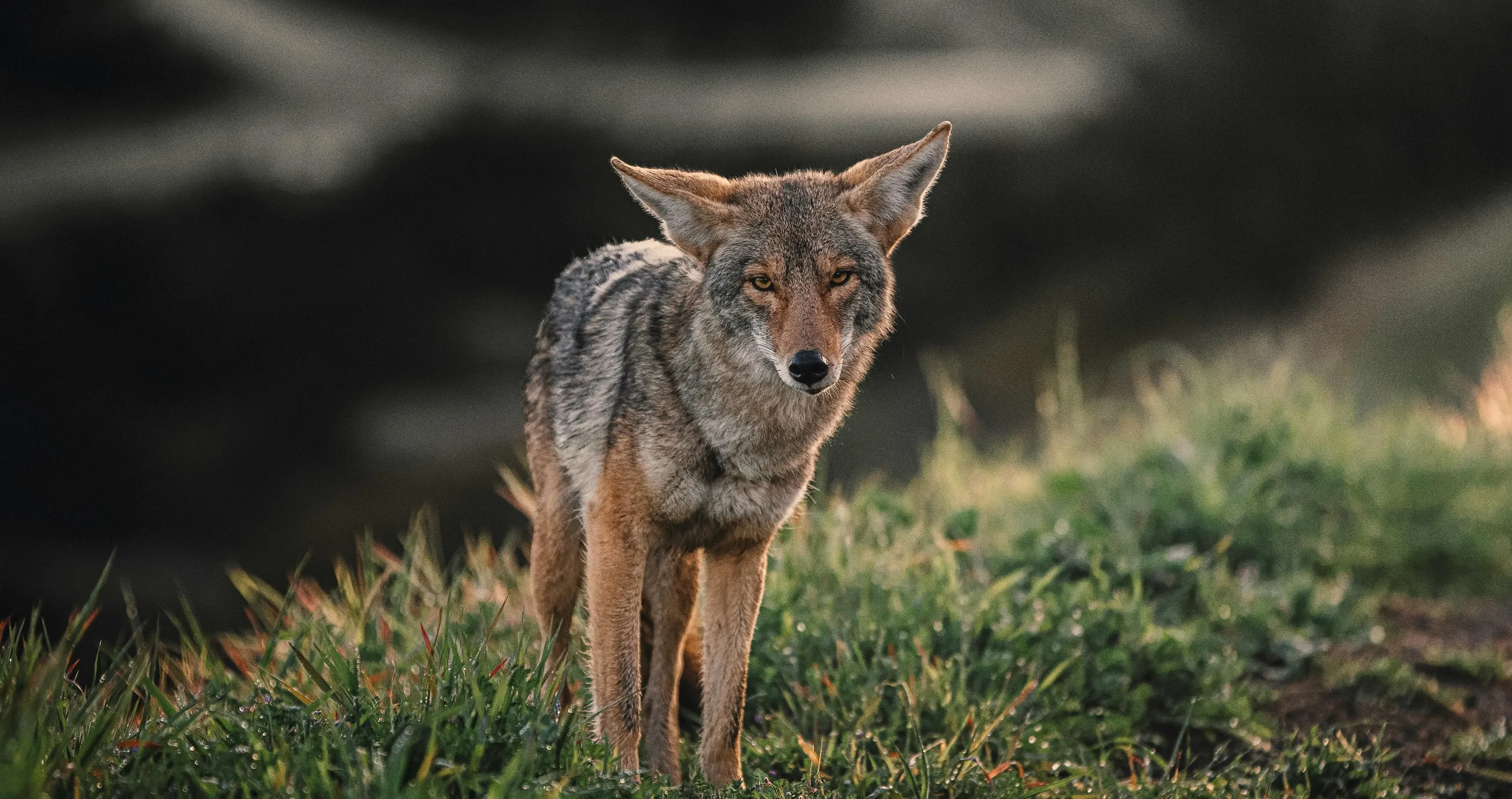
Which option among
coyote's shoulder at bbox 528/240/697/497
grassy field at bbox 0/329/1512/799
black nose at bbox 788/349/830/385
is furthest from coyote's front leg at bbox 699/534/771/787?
black nose at bbox 788/349/830/385

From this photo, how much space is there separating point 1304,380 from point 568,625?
232 inches

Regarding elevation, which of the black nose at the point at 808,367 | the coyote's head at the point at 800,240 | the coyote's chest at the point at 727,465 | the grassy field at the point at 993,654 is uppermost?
the coyote's head at the point at 800,240

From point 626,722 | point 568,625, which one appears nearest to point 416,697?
point 626,722

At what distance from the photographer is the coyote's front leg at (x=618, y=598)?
400 centimetres

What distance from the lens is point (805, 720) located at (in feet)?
14.7

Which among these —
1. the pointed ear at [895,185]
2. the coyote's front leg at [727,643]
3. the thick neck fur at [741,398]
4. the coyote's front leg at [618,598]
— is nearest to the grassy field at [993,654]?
the coyote's front leg at [727,643]

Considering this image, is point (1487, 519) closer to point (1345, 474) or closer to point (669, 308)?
point (1345, 474)

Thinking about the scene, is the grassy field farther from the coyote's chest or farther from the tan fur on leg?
the coyote's chest

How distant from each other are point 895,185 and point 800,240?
44 cm

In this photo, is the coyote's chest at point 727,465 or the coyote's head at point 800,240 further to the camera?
the coyote's chest at point 727,465

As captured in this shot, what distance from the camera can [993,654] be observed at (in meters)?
4.72

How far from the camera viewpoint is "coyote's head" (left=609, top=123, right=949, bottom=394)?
3803mm

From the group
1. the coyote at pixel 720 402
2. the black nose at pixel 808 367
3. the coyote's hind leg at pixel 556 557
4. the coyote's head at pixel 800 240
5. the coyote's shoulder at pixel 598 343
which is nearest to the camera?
the black nose at pixel 808 367

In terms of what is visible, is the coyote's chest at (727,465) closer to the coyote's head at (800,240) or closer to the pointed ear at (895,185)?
the coyote's head at (800,240)
